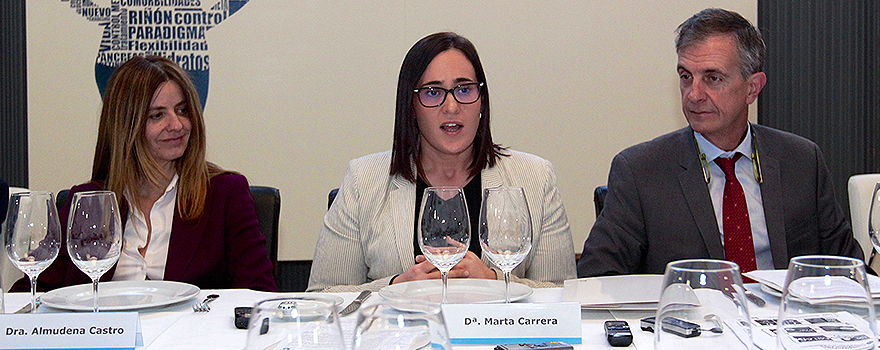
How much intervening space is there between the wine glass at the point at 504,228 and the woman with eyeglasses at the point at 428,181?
0.71 metres

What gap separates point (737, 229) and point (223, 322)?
132 cm

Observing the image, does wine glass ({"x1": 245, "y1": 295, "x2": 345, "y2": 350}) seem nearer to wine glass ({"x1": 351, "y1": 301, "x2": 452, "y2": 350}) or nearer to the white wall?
wine glass ({"x1": 351, "y1": 301, "x2": 452, "y2": 350})

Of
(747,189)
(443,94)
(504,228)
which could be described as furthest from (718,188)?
(504,228)

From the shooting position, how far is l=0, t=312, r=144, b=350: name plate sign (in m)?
1.11

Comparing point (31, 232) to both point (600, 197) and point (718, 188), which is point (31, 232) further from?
point (718, 188)

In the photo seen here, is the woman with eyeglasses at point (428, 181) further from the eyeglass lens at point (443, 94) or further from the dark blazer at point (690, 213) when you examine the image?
the dark blazer at point (690, 213)

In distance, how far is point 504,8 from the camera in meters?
3.28

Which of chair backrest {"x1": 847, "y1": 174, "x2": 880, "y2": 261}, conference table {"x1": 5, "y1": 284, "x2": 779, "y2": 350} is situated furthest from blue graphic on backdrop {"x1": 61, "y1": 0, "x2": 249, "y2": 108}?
chair backrest {"x1": 847, "y1": 174, "x2": 880, "y2": 261}

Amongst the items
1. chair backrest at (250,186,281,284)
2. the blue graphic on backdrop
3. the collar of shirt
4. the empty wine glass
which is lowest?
chair backrest at (250,186,281,284)

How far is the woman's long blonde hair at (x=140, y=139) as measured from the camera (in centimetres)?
211

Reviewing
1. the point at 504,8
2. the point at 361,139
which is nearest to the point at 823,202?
the point at 504,8

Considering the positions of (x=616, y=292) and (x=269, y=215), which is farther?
(x=269, y=215)

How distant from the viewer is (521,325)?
3.65ft

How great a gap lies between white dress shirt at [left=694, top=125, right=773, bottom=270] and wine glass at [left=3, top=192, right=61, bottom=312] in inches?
60.6
